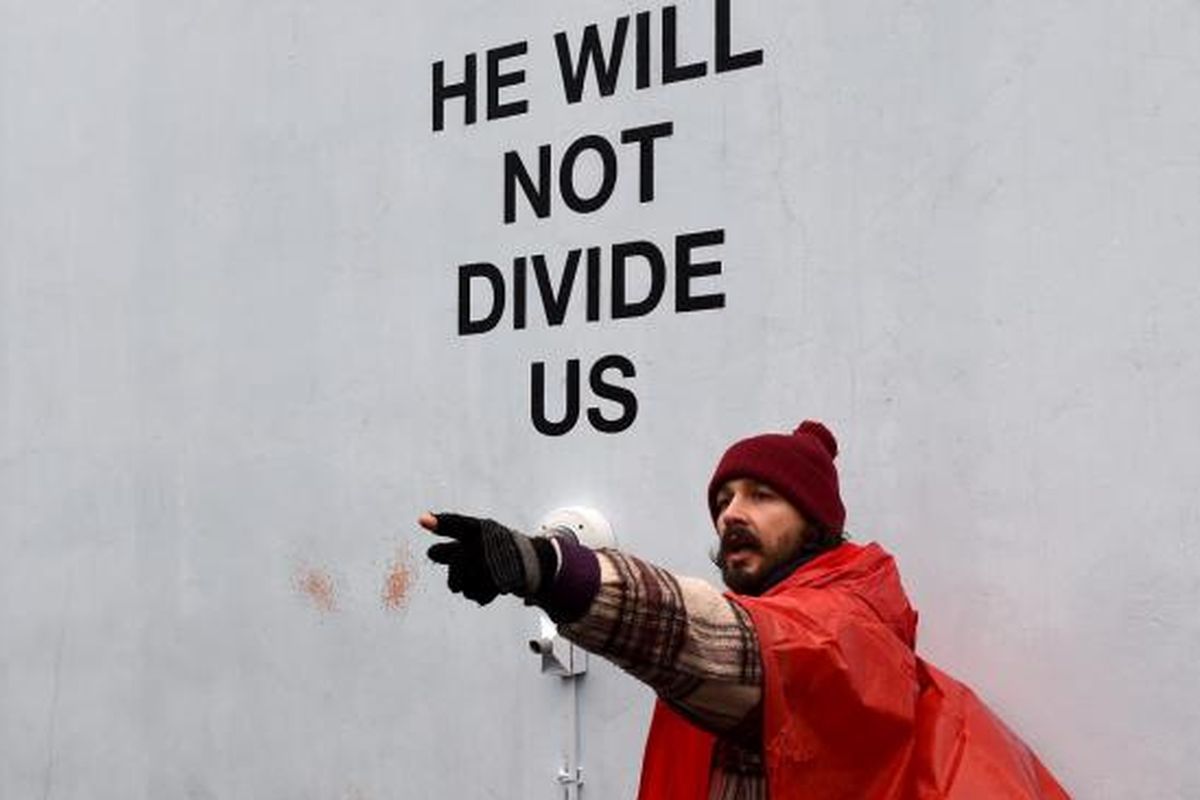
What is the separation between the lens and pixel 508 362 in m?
3.53

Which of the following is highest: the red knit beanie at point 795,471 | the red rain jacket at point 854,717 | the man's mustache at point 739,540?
the red knit beanie at point 795,471

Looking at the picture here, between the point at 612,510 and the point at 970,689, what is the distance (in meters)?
0.78

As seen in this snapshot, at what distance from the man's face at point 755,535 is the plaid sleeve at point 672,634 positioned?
0.44 metres

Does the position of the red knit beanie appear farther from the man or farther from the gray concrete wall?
the gray concrete wall

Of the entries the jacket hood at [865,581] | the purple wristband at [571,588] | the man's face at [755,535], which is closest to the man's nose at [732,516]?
the man's face at [755,535]

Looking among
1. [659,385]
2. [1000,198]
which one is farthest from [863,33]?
[659,385]

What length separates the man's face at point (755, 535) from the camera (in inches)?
103

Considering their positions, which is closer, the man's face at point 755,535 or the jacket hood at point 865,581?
the jacket hood at point 865,581

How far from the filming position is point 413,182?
371 cm

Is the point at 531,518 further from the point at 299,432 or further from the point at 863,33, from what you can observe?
the point at 863,33

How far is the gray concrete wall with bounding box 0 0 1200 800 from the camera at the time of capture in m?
2.79

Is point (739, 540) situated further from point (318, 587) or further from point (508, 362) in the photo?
point (318, 587)

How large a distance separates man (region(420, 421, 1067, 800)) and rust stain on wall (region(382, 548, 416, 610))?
1.04 metres

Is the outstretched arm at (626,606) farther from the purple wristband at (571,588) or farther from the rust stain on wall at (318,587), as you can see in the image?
the rust stain on wall at (318,587)
